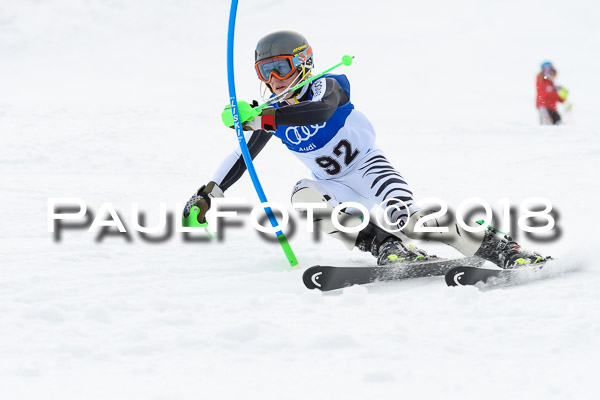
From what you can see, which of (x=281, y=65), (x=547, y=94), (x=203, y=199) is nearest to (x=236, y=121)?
(x=281, y=65)

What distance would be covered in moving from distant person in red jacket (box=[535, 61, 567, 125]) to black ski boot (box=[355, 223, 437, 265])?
12.4m

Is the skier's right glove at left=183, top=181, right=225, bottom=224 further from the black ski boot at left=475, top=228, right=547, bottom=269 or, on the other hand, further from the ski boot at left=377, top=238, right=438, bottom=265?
the black ski boot at left=475, top=228, right=547, bottom=269

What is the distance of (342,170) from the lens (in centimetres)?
434

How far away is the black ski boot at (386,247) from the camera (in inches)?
155

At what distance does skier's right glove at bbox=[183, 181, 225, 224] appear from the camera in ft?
14.3

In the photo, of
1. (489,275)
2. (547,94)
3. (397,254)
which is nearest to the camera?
(489,275)

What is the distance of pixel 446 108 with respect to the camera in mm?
17000

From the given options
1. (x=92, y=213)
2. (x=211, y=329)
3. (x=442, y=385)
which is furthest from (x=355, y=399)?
(x=92, y=213)

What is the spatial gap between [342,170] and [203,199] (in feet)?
3.00

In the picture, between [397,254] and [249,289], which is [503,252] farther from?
[249,289]

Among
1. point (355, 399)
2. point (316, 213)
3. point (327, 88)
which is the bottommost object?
point (355, 399)

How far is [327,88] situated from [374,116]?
1082 cm

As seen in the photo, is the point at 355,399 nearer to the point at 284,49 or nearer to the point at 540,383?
the point at 540,383

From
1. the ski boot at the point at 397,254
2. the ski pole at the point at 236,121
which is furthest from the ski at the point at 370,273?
the ski pole at the point at 236,121
